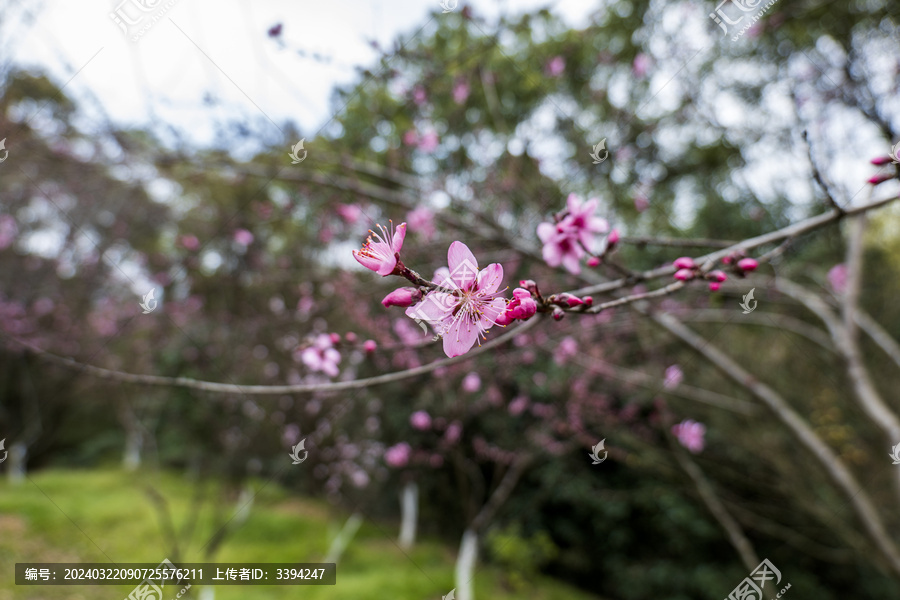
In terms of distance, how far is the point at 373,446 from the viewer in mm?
5602

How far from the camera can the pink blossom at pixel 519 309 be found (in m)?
0.76

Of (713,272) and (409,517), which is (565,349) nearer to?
(713,272)

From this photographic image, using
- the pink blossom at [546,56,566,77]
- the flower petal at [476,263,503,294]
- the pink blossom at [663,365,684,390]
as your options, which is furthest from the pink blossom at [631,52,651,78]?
the flower petal at [476,263,503,294]

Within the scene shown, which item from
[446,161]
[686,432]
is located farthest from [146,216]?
[686,432]

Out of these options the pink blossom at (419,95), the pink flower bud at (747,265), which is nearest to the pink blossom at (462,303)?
the pink flower bud at (747,265)

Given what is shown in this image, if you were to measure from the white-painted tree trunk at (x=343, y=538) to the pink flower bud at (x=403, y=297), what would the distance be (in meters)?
5.51

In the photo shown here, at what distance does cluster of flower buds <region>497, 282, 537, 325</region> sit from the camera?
29.8 inches

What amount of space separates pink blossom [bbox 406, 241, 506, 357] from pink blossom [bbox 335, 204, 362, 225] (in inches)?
105

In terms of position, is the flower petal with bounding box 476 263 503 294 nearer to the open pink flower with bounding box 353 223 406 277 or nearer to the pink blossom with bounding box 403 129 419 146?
the open pink flower with bounding box 353 223 406 277

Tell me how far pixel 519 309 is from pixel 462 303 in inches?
6.6

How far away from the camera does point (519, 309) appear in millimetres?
754

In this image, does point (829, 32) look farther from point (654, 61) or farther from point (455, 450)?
point (455, 450)

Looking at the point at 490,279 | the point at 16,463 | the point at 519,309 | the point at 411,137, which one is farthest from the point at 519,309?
the point at 16,463

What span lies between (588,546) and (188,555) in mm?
4986
